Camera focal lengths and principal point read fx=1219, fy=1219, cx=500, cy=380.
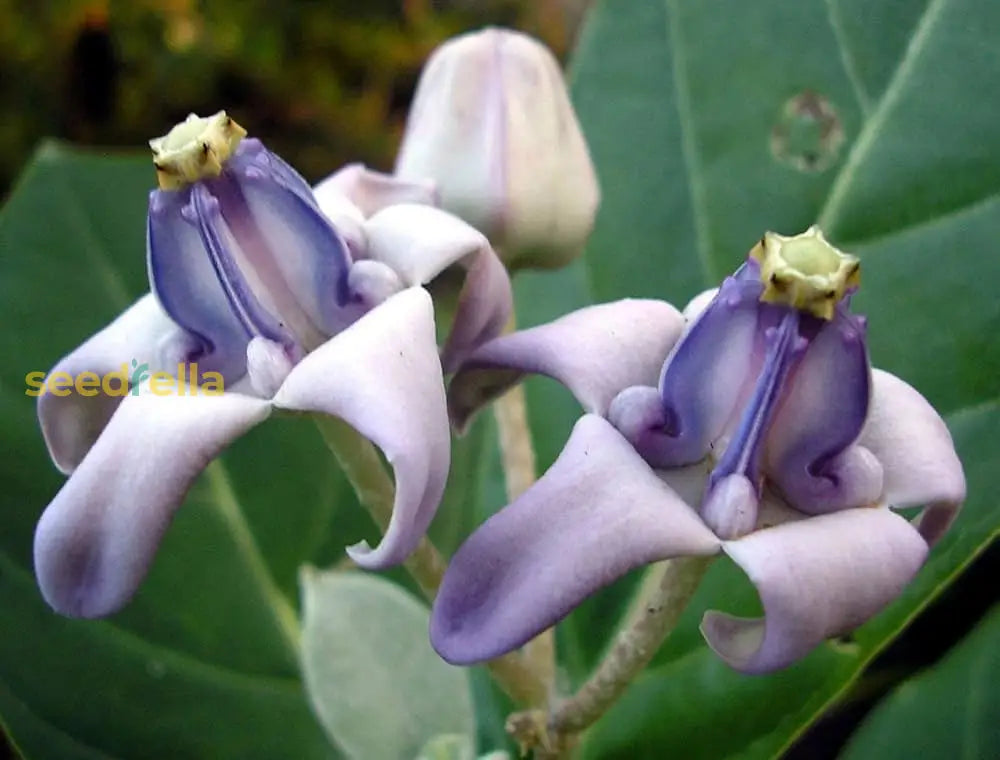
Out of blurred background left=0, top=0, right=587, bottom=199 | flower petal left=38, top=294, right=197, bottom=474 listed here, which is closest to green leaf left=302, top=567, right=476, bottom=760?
flower petal left=38, top=294, right=197, bottom=474

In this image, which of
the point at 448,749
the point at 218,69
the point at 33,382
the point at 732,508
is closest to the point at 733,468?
the point at 732,508

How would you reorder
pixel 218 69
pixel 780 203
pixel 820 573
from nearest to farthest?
pixel 820 573 < pixel 780 203 < pixel 218 69

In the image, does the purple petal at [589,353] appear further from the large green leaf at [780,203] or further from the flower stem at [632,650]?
the large green leaf at [780,203]

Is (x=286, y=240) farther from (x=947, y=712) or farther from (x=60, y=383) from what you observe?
(x=947, y=712)

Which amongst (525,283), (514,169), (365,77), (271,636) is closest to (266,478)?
(271,636)

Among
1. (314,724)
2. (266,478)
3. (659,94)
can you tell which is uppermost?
(659,94)

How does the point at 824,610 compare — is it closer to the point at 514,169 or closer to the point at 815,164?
the point at 514,169

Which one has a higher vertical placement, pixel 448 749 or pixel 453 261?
pixel 453 261

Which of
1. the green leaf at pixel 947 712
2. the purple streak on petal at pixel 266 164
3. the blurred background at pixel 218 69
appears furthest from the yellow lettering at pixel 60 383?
the blurred background at pixel 218 69
